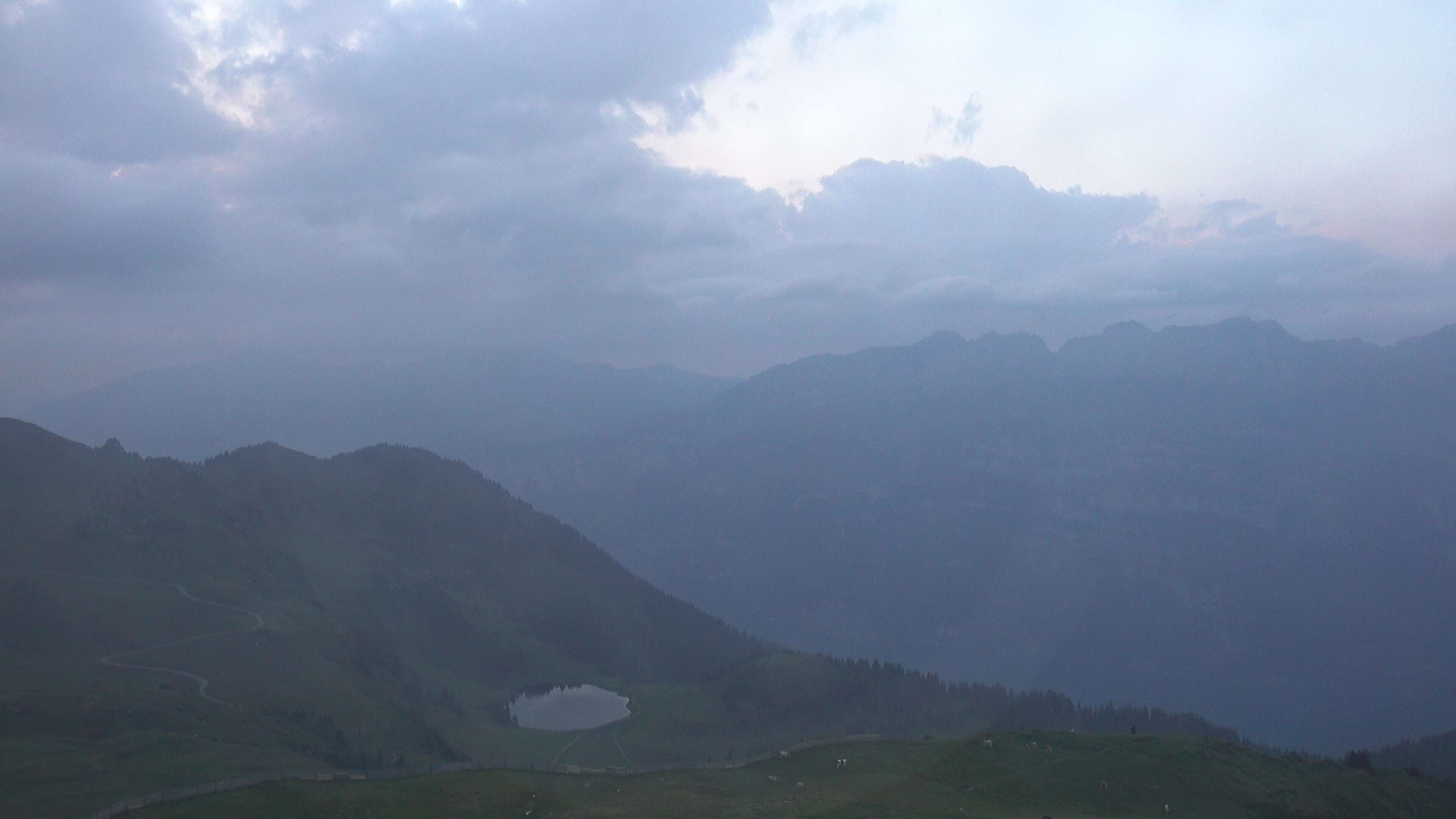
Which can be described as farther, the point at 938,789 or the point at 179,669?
the point at 179,669

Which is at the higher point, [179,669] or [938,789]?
[938,789]

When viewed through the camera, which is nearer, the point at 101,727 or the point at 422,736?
the point at 101,727

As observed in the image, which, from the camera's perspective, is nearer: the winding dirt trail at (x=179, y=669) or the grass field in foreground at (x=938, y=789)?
the grass field in foreground at (x=938, y=789)

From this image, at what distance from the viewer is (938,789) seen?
85.5 meters

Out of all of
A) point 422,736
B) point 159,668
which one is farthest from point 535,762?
point 159,668

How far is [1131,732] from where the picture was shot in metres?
106

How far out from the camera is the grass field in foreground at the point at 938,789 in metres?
74.4

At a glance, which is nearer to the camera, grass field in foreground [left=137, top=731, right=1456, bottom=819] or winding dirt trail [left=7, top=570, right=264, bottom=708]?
grass field in foreground [left=137, top=731, right=1456, bottom=819]

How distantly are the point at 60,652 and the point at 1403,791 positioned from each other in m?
207

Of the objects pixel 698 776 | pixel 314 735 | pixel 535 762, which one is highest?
pixel 698 776

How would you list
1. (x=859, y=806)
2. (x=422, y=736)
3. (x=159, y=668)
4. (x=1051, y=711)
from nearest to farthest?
(x=859, y=806), (x=159, y=668), (x=422, y=736), (x=1051, y=711)

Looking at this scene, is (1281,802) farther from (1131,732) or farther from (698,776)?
(698,776)

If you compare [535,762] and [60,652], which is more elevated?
[60,652]

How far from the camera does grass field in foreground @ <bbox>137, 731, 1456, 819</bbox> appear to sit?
74375 mm
